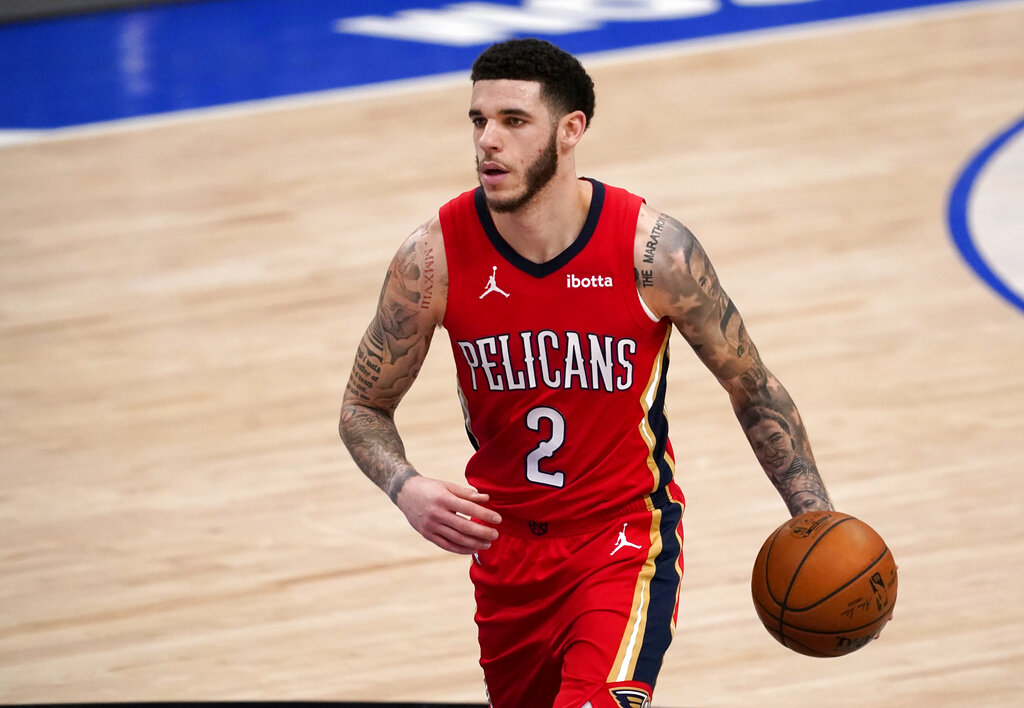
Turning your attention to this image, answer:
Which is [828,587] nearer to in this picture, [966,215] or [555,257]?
[555,257]

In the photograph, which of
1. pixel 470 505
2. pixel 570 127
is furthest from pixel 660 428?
pixel 570 127

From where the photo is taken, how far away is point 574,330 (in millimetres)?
3428

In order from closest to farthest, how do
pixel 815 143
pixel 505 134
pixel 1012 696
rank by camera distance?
pixel 505 134
pixel 1012 696
pixel 815 143

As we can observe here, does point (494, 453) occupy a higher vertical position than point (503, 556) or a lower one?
higher

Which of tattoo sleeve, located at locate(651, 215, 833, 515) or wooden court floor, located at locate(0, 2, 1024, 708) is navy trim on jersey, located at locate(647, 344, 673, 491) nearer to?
tattoo sleeve, located at locate(651, 215, 833, 515)

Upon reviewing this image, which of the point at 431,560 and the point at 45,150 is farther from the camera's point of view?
the point at 45,150

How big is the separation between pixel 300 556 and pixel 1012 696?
2.73 meters

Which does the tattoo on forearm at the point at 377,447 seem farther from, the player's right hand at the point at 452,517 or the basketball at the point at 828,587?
the basketball at the point at 828,587

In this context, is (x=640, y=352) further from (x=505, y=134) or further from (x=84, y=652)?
(x=84, y=652)

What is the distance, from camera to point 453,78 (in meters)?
10.5

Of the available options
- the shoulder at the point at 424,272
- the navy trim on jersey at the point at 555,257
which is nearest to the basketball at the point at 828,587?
the navy trim on jersey at the point at 555,257

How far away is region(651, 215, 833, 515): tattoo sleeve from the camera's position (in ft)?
11.2

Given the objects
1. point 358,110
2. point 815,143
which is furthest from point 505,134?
point 358,110

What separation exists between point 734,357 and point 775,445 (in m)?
0.26
